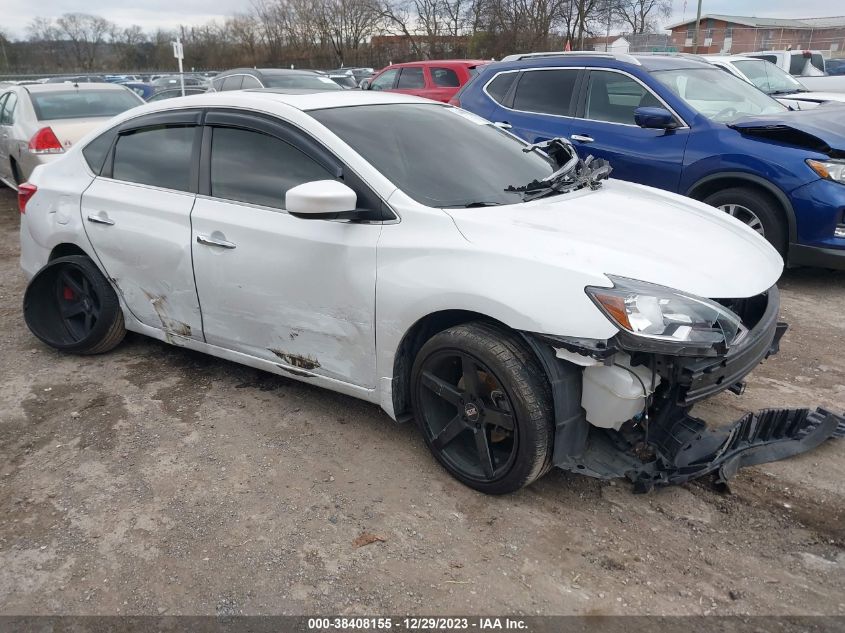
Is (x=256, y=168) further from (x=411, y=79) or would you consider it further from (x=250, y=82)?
(x=250, y=82)

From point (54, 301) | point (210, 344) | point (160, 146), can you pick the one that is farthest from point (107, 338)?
point (160, 146)

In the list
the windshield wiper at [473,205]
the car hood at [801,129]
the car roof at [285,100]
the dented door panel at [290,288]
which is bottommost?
the dented door panel at [290,288]

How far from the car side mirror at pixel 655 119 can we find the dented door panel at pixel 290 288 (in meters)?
3.73

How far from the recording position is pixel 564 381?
8.52 feet

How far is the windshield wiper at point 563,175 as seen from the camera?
3424 mm

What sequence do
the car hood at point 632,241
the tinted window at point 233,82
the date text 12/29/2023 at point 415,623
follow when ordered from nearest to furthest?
the date text 12/29/2023 at point 415,623, the car hood at point 632,241, the tinted window at point 233,82

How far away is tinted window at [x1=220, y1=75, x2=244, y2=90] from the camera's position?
13.6 m

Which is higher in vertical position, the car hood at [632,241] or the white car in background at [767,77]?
the white car in background at [767,77]

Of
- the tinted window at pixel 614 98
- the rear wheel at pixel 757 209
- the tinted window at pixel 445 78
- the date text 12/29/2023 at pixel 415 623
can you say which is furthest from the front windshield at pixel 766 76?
the date text 12/29/2023 at pixel 415 623

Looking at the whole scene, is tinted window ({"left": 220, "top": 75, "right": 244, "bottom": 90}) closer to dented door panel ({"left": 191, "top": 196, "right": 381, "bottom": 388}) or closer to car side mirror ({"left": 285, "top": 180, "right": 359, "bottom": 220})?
dented door panel ({"left": 191, "top": 196, "right": 381, "bottom": 388})

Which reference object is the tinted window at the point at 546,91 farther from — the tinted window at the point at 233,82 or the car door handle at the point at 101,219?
the tinted window at the point at 233,82

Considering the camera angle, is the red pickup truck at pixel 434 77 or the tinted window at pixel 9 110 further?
the red pickup truck at pixel 434 77

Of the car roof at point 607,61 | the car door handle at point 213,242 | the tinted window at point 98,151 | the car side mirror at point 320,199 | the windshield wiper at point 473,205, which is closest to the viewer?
the car side mirror at point 320,199

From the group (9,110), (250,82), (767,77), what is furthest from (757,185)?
(250,82)
